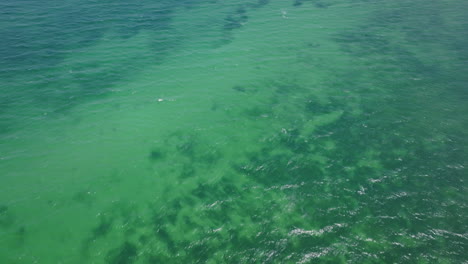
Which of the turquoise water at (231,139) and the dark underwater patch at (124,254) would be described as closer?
the dark underwater patch at (124,254)

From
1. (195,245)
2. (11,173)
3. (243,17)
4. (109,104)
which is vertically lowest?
(195,245)

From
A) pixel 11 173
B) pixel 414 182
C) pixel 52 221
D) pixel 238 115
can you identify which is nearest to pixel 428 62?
pixel 414 182

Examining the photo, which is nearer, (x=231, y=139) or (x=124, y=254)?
(x=124, y=254)

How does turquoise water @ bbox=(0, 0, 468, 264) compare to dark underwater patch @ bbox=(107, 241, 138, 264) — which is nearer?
dark underwater patch @ bbox=(107, 241, 138, 264)

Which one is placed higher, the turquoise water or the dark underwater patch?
the turquoise water

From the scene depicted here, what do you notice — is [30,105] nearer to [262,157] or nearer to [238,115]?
[238,115]

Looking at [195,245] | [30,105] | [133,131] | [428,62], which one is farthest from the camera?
[428,62]

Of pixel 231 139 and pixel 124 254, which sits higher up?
pixel 231 139

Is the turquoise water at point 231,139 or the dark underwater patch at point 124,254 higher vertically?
the turquoise water at point 231,139
